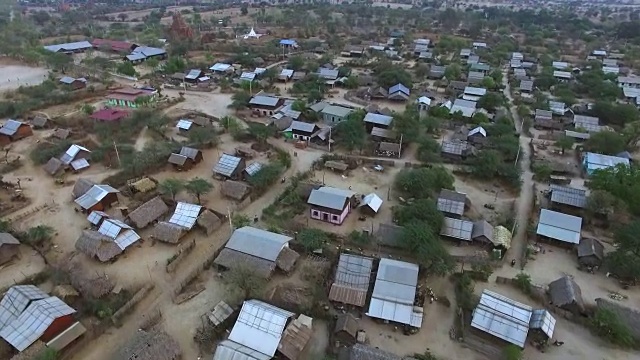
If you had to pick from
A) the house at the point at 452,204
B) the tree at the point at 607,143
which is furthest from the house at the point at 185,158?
the tree at the point at 607,143

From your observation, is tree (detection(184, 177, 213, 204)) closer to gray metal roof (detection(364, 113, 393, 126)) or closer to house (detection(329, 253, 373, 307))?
house (detection(329, 253, 373, 307))

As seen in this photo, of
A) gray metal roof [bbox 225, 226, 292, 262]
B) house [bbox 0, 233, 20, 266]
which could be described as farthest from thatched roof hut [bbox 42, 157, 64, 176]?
gray metal roof [bbox 225, 226, 292, 262]

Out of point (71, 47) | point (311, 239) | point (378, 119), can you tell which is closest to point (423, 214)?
point (311, 239)

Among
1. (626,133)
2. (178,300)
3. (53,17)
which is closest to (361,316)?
(178,300)

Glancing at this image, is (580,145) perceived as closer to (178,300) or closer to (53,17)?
(178,300)

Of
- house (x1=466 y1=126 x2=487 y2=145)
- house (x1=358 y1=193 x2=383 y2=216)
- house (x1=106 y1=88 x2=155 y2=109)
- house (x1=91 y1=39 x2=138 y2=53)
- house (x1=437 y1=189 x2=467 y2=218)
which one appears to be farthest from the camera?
house (x1=91 y1=39 x2=138 y2=53)

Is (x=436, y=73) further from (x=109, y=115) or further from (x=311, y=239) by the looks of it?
(x=109, y=115)

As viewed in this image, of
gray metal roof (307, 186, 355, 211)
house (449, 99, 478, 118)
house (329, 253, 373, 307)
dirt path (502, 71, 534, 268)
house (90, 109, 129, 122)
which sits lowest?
dirt path (502, 71, 534, 268)
